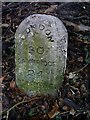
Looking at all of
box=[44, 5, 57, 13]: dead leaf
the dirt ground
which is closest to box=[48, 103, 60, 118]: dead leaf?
the dirt ground

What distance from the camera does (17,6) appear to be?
2.90 meters

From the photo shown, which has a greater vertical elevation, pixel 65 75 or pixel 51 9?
pixel 51 9

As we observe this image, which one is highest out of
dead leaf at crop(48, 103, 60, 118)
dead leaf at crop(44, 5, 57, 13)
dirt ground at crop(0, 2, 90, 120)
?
dead leaf at crop(44, 5, 57, 13)

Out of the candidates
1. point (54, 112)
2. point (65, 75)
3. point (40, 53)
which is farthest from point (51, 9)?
point (54, 112)

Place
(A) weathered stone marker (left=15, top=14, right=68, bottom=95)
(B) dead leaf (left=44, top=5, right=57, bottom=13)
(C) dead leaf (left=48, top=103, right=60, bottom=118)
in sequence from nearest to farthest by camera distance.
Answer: (A) weathered stone marker (left=15, top=14, right=68, bottom=95), (C) dead leaf (left=48, top=103, right=60, bottom=118), (B) dead leaf (left=44, top=5, right=57, bottom=13)

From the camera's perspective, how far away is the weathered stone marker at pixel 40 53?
6.89ft

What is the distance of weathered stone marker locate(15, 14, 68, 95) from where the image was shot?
2100 mm

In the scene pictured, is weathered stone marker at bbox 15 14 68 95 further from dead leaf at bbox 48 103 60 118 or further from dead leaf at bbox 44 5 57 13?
dead leaf at bbox 44 5 57 13

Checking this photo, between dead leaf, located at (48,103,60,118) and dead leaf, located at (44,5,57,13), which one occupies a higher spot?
dead leaf, located at (44,5,57,13)

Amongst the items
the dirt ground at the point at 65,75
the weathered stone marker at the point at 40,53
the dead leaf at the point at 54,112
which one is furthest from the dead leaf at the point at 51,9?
the dead leaf at the point at 54,112

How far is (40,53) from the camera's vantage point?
2178 millimetres

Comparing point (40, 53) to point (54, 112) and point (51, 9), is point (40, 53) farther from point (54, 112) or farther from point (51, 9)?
point (51, 9)

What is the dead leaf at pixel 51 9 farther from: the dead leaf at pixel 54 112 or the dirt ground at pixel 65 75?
the dead leaf at pixel 54 112

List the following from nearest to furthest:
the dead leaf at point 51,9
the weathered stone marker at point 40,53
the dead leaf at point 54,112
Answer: the weathered stone marker at point 40,53, the dead leaf at point 54,112, the dead leaf at point 51,9
